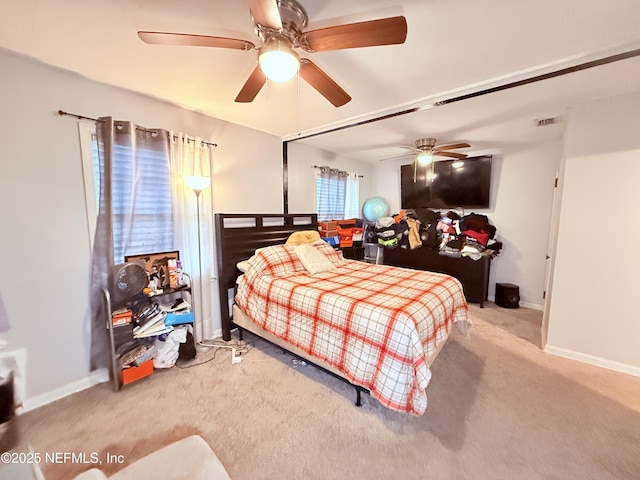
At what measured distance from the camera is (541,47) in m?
1.57

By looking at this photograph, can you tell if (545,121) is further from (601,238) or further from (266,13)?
(266,13)

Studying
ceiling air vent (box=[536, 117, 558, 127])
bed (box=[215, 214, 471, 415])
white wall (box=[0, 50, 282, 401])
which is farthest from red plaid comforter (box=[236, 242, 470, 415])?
ceiling air vent (box=[536, 117, 558, 127])

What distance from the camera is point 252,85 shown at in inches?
63.1

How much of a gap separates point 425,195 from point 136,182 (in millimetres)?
4066

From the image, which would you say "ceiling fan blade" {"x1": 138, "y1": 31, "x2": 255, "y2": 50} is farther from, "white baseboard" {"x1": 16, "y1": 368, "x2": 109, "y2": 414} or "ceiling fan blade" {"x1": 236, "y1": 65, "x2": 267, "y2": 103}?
"white baseboard" {"x1": 16, "y1": 368, "x2": 109, "y2": 414}

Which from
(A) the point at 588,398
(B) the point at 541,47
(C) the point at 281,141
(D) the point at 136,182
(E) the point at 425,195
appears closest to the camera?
(B) the point at 541,47

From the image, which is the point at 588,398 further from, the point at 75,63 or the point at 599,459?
the point at 75,63

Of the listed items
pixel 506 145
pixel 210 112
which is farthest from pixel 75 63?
pixel 506 145

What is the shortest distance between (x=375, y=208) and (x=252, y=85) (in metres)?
3.61

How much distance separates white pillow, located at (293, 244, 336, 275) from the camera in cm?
281

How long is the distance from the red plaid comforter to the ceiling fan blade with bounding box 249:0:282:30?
1.66 m

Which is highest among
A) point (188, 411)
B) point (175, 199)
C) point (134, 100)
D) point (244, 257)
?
point (134, 100)

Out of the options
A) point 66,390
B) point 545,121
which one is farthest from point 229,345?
point 545,121

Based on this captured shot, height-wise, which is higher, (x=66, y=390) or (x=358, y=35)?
(x=358, y=35)
